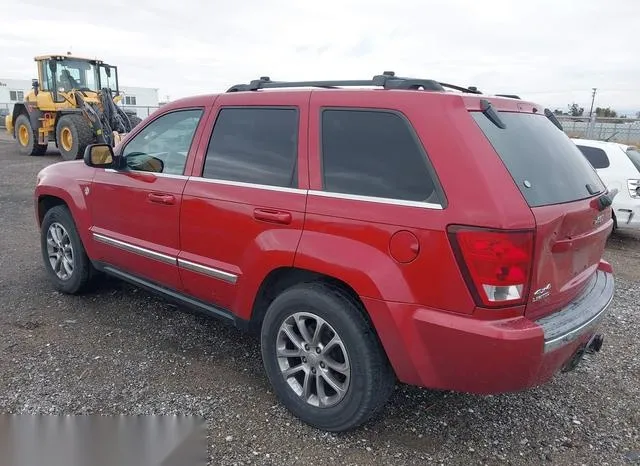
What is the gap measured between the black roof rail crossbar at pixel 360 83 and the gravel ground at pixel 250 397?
1880 millimetres

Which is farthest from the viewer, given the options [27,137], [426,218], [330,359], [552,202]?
[27,137]

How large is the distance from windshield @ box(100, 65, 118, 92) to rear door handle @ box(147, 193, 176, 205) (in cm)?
1410

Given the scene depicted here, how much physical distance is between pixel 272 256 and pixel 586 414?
214 centimetres

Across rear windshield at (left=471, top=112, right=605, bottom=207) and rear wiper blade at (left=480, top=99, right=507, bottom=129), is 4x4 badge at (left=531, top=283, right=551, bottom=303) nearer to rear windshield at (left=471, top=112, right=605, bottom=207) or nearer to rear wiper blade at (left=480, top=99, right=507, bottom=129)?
rear windshield at (left=471, top=112, right=605, bottom=207)

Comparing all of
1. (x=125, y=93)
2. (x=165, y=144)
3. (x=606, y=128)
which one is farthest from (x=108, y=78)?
(x=125, y=93)

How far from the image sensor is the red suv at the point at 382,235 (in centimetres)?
239

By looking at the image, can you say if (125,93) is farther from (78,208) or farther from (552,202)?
(552,202)

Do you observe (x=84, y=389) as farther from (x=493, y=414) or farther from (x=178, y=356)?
(x=493, y=414)

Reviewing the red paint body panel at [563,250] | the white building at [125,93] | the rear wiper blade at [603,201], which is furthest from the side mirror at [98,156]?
the white building at [125,93]

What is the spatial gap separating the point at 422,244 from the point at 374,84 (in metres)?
1.05

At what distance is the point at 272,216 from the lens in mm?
2986

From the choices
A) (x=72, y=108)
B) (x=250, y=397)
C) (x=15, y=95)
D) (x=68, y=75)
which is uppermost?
(x=68, y=75)

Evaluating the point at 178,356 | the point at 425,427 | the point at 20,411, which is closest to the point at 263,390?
the point at 178,356

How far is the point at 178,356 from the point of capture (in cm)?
373
